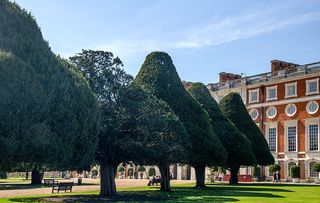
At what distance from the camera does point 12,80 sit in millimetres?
15891

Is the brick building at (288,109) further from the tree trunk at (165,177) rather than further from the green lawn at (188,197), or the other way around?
the tree trunk at (165,177)

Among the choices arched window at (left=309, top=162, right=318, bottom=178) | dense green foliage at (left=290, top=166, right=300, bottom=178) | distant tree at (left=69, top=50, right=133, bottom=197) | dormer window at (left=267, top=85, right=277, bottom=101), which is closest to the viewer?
distant tree at (left=69, top=50, right=133, bottom=197)

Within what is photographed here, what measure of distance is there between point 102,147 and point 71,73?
761 centimetres

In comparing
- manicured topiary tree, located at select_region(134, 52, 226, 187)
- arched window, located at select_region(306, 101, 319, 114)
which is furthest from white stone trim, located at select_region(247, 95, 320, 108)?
manicured topiary tree, located at select_region(134, 52, 226, 187)

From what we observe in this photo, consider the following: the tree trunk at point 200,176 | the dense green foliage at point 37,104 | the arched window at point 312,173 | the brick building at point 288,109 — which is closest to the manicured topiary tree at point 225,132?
the tree trunk at point 200,176

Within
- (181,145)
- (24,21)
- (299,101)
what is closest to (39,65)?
(24,21)

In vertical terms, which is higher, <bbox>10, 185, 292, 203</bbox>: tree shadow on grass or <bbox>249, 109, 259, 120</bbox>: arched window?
<bbox>249, 109, 259, 120</bbox>: arched window

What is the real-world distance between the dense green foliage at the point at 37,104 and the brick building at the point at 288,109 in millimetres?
42297

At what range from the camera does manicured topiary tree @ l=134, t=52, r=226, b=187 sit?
32.1 meters

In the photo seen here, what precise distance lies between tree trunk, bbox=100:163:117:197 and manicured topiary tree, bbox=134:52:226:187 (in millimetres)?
6414

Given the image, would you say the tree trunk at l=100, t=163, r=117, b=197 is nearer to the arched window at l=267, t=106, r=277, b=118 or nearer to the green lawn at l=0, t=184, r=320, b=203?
the green lawn at l=0, t=184, r=320, b=203

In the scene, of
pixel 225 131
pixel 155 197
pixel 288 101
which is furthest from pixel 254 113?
pixel 155 197

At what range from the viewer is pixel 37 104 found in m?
16.5

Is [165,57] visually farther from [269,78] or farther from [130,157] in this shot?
[269,78]
